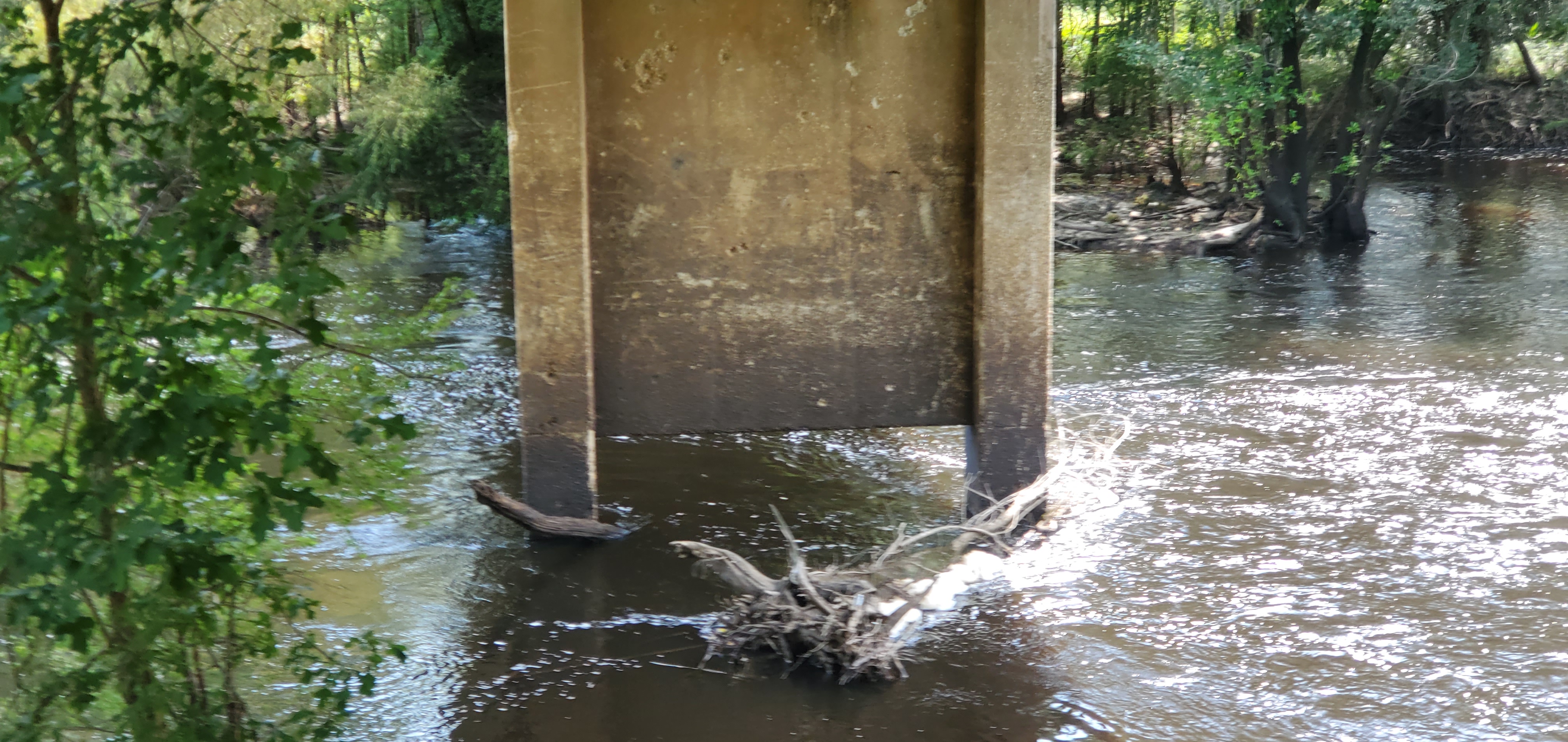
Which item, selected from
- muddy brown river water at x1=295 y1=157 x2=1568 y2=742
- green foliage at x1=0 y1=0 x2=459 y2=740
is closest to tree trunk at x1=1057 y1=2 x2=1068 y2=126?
muddy brown river water at x1=295 y1=157 x2=1568 y2=742

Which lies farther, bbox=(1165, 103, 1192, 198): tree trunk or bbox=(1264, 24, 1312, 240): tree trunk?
bbox=(1165, 103, 1192, 198): tree trunk

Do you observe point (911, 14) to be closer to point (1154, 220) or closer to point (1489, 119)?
point (1154, 220)

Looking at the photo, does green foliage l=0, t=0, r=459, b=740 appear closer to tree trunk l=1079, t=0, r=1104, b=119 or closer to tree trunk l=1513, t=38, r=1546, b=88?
tree trunk l=1079, t=0, r=1104, b=119

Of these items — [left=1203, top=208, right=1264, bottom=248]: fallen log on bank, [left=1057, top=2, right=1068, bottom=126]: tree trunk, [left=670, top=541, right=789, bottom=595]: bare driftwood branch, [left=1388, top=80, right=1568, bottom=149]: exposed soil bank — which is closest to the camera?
[left=670, top=541, right=789, bottom=595]: bare driftwood branch

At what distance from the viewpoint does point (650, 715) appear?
537 cm

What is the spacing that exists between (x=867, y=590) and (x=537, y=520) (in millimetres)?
2134

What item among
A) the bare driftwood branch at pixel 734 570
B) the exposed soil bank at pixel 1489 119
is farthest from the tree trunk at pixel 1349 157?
the bare driftwood branch at pixel 734 570

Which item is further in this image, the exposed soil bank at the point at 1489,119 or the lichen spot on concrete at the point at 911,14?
the exposed soil bank at the point at 1489,119

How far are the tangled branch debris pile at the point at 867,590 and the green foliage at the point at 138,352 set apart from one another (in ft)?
8.13

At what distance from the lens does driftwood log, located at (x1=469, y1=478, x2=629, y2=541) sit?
7.18 metres

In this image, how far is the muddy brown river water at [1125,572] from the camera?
17.7ft

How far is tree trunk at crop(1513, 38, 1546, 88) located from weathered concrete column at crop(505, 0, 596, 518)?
28.0 metres

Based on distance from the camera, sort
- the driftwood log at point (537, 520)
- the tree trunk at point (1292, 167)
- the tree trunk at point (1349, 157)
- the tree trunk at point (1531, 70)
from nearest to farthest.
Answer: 1. the driftwood log at point (537, 520)
2. the tree trunk at point (1349, 157)
3. the tree trunk at point (1292, 167)
4. the tree trunk at point (1531, 70)

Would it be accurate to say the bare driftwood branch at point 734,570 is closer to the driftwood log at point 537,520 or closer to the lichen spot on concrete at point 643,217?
the driftwood log at point 537,520
